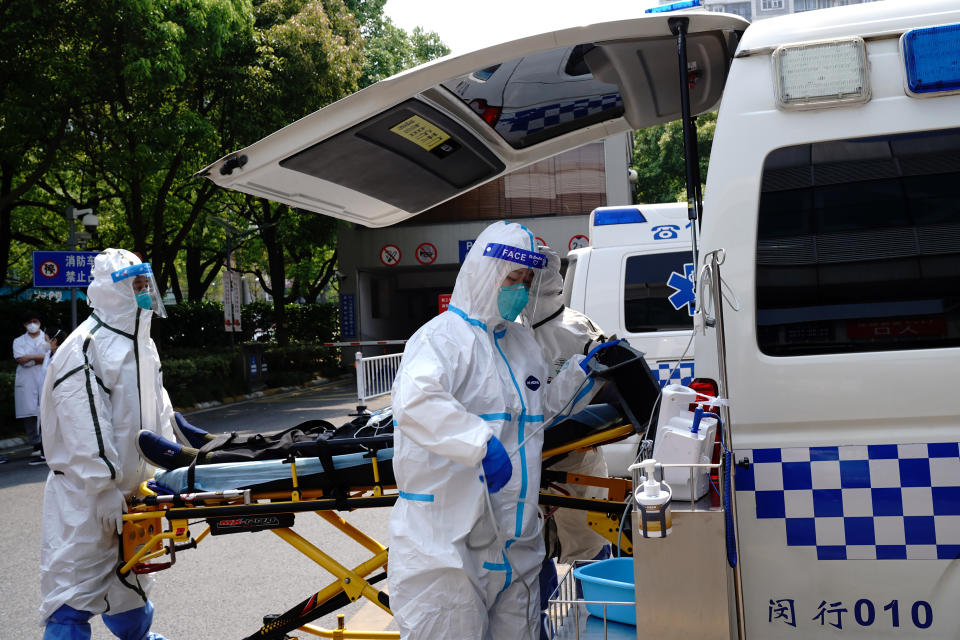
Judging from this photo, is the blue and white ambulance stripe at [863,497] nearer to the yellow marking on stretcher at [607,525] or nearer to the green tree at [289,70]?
the yellow marking on stretcher at [607,525]

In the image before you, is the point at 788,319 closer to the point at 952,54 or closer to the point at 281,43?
the point at 952,54

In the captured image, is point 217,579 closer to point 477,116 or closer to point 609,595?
point 609,595

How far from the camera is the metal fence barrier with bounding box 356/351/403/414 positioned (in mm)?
10914

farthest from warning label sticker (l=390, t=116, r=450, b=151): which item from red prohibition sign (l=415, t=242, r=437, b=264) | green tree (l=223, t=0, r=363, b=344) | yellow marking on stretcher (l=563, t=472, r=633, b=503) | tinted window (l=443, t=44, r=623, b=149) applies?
red prohibition sign (l=415, t=242, r=437, b=264)

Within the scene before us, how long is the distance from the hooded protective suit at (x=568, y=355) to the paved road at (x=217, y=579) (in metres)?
1.28

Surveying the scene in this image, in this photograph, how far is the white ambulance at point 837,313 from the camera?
8.42 ft

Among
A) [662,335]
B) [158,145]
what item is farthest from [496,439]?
[158,145]

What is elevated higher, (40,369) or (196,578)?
(40,369)

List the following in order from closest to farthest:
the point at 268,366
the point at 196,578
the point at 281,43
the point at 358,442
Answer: the point at 358,442 → the point at 196,578 → the point at 281,43 → the point at 268,366

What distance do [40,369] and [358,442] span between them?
9.69m

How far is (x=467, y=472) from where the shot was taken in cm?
288

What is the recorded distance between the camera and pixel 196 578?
5961mm

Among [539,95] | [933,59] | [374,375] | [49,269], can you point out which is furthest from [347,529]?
[49,269]

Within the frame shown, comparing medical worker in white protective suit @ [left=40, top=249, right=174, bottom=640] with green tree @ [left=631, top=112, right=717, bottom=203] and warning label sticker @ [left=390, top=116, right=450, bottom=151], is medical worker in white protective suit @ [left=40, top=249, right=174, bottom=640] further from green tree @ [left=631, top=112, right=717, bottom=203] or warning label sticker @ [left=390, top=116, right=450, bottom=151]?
green tree @ [left=631, top=112, right=717, bottom=203]
